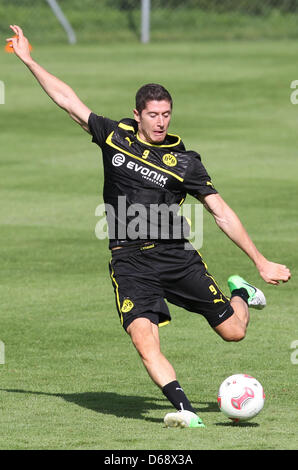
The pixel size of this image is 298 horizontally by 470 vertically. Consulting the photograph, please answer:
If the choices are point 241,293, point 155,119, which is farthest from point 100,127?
point 241,293

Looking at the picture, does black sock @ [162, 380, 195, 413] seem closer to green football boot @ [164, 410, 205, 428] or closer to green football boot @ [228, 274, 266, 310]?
green football boot @ [164, 410, 205, 428]

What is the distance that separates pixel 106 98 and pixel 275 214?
11.7 meters

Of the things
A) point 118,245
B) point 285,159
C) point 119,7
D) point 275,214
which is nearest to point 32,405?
point 118,245

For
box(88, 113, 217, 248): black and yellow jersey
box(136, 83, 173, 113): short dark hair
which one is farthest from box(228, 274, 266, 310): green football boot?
box(136, 83, 173, 113): short dark hair

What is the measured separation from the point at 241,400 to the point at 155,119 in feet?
7.51

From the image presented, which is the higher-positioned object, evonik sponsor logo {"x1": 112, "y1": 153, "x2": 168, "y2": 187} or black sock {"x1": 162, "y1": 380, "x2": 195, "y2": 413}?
evonik sponsor logo {"x1": 112, "y1": 153, "x2": 168, "y2": 187}

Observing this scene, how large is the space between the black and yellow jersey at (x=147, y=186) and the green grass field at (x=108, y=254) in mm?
1494

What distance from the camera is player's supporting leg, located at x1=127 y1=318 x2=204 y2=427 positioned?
808 centimetres

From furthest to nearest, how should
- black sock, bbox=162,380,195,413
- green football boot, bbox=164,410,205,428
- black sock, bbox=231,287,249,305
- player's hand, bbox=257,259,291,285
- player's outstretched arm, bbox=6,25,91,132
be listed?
black sock, bbox=231,287,249,305 → player's outstretched arm, bbox=6,25,91,132 → player's hand, bbox=257,259,291,285 → black sock, bbox=162,380,195,413 → green football boot, bbox=164,410,205,428

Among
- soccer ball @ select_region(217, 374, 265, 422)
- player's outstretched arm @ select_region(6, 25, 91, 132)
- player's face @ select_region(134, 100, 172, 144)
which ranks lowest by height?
soccer ball @ select_region(217, 374, 265, 422)

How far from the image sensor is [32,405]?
9070 mm

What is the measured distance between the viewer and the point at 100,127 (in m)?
9.05

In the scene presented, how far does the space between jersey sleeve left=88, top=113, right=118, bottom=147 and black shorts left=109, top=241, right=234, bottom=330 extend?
3.09 ft

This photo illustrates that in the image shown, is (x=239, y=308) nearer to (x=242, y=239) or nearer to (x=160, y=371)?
(x=242, y=239)
